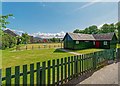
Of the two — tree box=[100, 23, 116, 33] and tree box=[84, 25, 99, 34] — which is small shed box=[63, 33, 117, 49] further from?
tree box=[84, 25, 99, 34]

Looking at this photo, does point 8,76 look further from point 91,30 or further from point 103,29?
point 91,30

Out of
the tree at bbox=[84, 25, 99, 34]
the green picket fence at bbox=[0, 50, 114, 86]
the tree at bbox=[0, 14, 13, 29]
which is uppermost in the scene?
the tree at bbox=[84, 25, 99, 34]

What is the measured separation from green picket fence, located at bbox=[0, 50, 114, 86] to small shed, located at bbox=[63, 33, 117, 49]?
93.1 ft

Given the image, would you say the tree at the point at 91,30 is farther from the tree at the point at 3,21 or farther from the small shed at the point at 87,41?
the tree at the point at 3,21

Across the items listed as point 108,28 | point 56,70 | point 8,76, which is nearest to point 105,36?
point 56,70

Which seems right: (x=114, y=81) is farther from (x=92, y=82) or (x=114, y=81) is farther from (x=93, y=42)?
(x=93, y=42)

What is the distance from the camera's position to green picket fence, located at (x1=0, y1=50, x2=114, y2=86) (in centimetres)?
472

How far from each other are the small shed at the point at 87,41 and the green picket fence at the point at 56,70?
2837cm

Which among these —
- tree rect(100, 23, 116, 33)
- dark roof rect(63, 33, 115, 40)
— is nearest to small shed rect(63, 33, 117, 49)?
dark roof rect(63, 33, 115, 40)

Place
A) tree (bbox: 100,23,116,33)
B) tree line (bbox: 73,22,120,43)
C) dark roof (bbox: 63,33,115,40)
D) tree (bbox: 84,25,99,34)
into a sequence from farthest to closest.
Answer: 1. tree (bbox: 84,25,99,34)
2. tree (bbox: 100,23,116,33)
3. tree line (bbox: 73,22,120,43)
4. dark roof (bbox: 63,33,115,40)

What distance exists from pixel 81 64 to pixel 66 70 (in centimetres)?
149

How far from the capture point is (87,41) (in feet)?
144

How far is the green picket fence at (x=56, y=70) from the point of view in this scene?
15.5 ft

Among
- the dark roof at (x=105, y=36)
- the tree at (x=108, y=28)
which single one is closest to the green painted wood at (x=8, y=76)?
the dark roof at (x=105, y=36)
